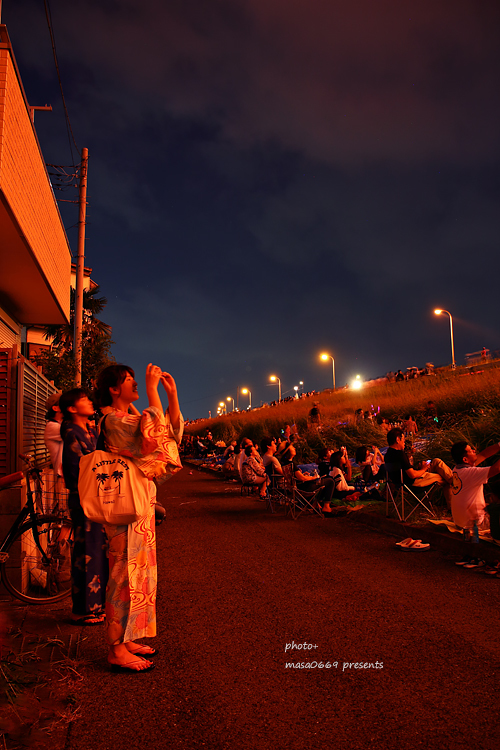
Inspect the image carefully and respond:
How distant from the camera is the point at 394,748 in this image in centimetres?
246

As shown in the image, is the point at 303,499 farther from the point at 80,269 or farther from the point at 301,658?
the point at 80,269

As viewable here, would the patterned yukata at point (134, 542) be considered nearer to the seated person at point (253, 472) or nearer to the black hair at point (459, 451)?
the black hair at point (459, 451)

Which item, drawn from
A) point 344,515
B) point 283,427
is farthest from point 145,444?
point 283,427

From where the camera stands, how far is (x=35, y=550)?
4.93 meters

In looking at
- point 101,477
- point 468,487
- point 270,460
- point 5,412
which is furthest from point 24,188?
point 468,487

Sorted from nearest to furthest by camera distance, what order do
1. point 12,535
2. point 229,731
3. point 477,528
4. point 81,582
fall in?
point 229,731
point 81,582
point 12,535
point 477,528

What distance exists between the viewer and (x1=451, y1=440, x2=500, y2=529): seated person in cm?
627

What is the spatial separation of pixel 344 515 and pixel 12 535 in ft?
22.5

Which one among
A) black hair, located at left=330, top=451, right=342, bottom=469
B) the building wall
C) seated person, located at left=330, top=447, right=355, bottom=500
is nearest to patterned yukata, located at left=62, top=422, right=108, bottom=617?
the building wall

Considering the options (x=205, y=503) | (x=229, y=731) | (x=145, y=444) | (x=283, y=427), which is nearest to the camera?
(x=229, y=731)

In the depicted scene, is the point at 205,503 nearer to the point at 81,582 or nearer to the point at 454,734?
the point at 81,582

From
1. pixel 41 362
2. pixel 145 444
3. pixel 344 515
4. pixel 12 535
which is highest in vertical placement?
pixel 41 362

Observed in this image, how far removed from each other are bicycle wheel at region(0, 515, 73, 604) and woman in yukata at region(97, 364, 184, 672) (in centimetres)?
170

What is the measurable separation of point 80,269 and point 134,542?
1486cm
